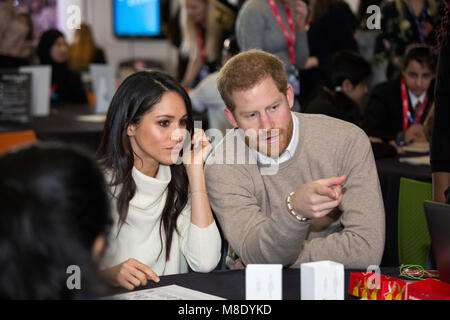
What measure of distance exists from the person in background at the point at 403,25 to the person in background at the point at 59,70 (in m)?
3.32

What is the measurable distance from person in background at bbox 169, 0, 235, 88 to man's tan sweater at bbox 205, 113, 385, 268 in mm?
2869

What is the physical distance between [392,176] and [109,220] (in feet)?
7.38

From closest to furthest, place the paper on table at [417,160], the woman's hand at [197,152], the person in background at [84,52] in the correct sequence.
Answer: the woman's hand at [197,152]
the paper on table at [417,160]
the person in background at [84,52]

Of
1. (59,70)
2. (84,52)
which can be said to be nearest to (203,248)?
(59,70)

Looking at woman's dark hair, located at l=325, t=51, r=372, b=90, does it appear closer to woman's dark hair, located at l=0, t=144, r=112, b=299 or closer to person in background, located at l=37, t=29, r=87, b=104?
woman's dark hair, located at l=0, t=144, r=112, b=299

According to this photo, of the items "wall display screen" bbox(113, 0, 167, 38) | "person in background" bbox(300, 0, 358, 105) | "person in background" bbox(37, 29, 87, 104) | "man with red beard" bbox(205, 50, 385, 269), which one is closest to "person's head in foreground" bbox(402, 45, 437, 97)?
"person in background" bbox(300, 0, 358, 105)

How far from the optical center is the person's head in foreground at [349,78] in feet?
13.0

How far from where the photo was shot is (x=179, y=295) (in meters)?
1.46

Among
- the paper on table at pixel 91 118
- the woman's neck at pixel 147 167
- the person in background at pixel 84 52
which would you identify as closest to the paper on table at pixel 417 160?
the woman's neck at pixel 147 167

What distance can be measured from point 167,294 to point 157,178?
69 cm

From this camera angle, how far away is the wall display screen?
9.60 m

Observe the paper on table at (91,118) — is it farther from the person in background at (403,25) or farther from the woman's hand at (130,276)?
the woman's hand at (130,276)

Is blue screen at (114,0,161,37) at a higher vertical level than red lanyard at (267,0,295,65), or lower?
higher
